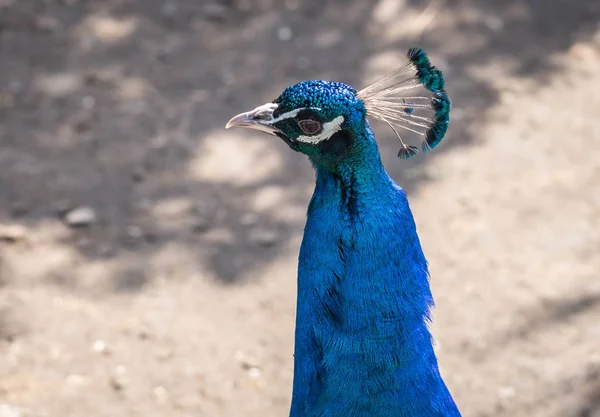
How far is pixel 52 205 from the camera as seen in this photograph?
2.90m

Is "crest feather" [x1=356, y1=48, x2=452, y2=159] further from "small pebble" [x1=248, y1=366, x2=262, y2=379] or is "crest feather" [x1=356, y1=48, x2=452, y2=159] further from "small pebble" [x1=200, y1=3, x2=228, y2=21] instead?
"small pebble" [x1=200, y1=3, x2=228, y2=21]

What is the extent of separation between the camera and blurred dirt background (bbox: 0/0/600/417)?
2.41m

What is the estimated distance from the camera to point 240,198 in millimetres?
3037

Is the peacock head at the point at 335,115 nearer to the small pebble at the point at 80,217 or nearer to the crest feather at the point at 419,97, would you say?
the crest feather at the point at 419,97

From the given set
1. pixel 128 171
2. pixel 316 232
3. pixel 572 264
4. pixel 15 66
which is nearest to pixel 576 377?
pixel 572 264

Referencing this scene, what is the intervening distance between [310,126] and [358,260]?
10.2 inches

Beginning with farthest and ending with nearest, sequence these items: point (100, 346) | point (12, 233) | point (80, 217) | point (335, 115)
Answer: point (80, 217), point (12, 233), point (100, 346), point (335, 115)

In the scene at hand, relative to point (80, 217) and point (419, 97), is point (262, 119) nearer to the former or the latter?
point (419, 97)

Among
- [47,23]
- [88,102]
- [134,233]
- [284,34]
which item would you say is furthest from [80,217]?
[284,34]

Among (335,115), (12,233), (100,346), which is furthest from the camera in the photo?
(12,233)

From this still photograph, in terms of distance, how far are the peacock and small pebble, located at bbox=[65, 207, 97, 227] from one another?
1460 millimetres

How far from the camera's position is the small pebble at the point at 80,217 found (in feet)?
9.36

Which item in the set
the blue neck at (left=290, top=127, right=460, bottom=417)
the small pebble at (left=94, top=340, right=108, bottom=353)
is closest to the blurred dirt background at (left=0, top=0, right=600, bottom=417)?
the small pebble at (left=94, top=340, right=108, bottom=353)

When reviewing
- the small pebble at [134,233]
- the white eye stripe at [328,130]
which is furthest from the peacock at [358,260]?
the small pebble at [134,233]
